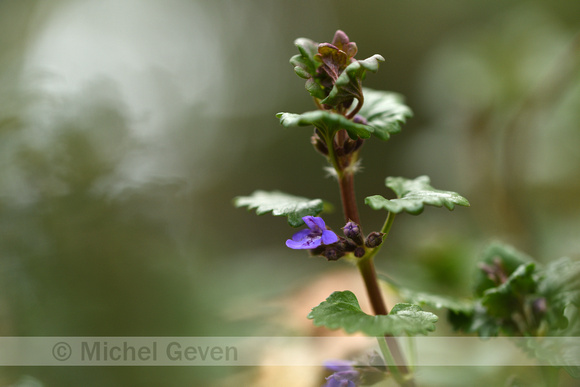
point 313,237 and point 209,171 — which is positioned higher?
point 209,171

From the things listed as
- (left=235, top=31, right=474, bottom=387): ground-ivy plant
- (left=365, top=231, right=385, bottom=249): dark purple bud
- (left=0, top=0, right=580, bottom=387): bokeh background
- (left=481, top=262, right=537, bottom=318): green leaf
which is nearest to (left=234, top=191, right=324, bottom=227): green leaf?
(left=235, top=31, right=474, bottom=387): ground-ivy plant

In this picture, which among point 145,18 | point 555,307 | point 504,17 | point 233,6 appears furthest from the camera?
point 233,6

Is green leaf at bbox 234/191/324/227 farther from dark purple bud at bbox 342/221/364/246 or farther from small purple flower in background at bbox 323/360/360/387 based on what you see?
small purple flower in background at bbox 323/360/360/387

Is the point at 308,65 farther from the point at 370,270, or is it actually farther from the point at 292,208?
the point at 370,270

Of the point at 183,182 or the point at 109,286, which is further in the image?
the point at 183,182

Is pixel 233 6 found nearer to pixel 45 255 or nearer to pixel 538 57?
pixel 538 57

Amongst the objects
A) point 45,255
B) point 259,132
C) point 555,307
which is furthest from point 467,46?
point 45,255

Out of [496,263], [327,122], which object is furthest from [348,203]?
[496,263]
